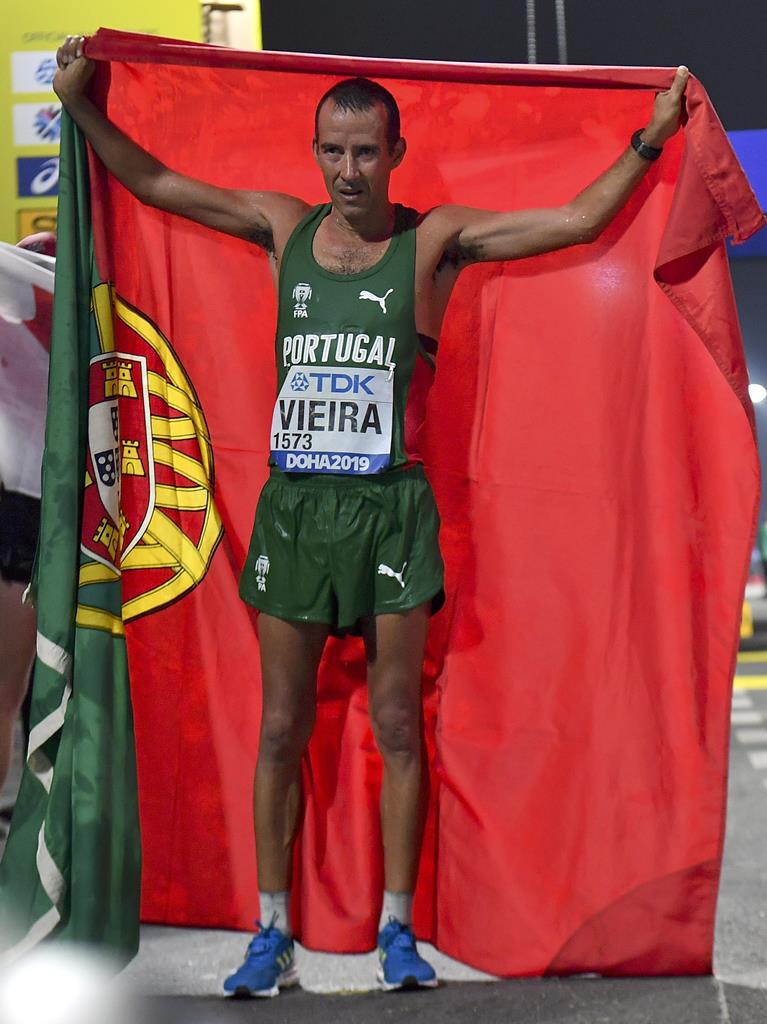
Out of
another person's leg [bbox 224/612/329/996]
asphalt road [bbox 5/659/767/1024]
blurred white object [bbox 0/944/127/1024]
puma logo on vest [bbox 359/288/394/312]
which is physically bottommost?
asphalt road [bbox 5/659/767/1024]

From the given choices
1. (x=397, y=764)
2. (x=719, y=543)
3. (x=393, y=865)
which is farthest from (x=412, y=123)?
(x=393, y=865)

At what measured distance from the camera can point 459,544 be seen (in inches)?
107

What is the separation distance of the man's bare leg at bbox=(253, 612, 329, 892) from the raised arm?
754 millimetres

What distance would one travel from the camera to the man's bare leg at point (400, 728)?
2.46 metres

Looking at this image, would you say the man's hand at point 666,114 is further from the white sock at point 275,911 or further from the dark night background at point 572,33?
the dark night background at point 572,33

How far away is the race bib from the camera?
242cm

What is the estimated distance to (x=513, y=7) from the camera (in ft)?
18.1

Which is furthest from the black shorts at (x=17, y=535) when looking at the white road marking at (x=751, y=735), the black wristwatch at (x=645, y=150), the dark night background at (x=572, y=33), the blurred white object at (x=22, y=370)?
the white road marking at (x=751, y=735)

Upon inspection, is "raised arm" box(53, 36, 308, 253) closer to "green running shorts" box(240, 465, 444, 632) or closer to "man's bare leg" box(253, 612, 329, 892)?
"green running shorts" box(240, 465, 444, 632)

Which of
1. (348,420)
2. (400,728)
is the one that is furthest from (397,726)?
(348,420)

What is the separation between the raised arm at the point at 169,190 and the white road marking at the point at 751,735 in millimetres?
3661

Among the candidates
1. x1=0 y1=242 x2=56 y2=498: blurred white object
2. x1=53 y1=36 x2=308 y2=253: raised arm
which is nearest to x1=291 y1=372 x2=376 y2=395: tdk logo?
x1=53 y1=36 x2=308 y2=253: raised arm

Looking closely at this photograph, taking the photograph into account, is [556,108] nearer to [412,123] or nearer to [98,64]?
[412,123]

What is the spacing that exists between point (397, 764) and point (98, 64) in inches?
59.0
